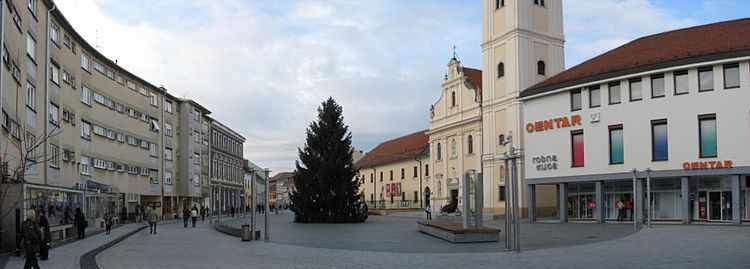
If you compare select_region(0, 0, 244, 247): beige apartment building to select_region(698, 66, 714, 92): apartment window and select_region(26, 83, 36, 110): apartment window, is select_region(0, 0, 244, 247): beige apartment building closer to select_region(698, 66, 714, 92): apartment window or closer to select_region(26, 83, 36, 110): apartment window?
select_region(26, 83, 36, 110): apartment window

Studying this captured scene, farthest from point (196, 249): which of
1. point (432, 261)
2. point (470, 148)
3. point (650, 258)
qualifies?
point (470, 148)

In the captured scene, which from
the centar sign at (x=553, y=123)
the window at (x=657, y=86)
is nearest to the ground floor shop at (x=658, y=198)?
the centar sign at (x=553, y=123)

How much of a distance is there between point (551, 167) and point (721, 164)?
432 inches

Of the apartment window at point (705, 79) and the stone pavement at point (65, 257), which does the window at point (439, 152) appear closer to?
the apartment window at point (705, 79)

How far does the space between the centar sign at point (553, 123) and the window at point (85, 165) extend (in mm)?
27880

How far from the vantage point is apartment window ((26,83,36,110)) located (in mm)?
28909

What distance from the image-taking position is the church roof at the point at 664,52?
38500 millimetres

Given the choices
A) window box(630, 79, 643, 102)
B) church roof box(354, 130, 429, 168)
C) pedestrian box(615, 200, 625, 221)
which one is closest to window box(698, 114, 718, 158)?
window box(630, 79, 643, 102)

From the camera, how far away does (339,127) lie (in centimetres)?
5362

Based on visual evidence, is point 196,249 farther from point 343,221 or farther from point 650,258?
point 343,221

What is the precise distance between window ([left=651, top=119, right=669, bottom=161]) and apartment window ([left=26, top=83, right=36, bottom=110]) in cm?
3033

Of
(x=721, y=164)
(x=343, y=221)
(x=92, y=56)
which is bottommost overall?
(x=343, y=221)

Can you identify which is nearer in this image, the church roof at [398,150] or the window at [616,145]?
the window at [616,145]

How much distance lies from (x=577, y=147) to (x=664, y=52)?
7.47m
